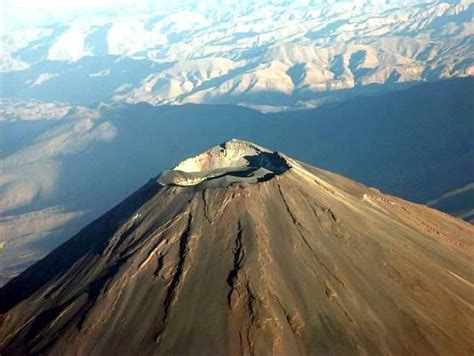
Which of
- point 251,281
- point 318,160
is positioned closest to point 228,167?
point 251,281

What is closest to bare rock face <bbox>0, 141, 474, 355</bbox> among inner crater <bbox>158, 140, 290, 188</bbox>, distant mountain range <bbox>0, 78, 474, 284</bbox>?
inner crater <bbox>158, 140, 290, 188</bbox>

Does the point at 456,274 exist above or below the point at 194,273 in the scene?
below

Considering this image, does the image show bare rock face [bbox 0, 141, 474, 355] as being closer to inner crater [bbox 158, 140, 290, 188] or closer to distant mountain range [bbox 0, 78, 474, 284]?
inner crater [bbox 158, 140, 290, 188]

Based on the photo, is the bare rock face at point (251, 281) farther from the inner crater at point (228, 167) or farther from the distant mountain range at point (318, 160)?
the distant mountain range at point (318, 160)

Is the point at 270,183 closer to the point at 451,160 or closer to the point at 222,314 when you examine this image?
the point at 222,314

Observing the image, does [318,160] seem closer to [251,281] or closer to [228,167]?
[228,167]

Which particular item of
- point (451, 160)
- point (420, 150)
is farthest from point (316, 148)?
point (451, 160)
